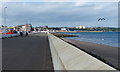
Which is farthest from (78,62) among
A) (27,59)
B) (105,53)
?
(105,53)

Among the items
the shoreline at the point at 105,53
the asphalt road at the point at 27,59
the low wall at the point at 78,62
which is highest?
the low wall at the point at 78,62

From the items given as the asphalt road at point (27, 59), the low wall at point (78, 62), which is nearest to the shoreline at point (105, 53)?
the asphalt road at point (27, 59)

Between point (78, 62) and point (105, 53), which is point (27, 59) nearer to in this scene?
point (78, 62)

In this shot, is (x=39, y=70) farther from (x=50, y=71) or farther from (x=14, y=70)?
(x=14, y=70)

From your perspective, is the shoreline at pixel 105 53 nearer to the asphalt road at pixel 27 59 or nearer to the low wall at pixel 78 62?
the asphalt road at pixel 27 59

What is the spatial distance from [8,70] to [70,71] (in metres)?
5.47

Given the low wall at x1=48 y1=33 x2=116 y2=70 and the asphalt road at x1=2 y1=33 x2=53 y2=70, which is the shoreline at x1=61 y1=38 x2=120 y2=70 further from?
the low wall at x1=48 y1=33 x2=116 y2=70

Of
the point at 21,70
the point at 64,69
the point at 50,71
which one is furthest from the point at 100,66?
the point at 21,70

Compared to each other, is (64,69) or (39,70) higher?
(64,69)

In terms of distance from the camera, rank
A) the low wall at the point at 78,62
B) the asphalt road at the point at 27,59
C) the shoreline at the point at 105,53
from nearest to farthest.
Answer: the low wall at the point at 78,62, the asphalt road at the point at 27,59, the shoreline at the point at 105,53

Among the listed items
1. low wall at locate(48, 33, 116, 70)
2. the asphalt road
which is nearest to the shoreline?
the asphalt road

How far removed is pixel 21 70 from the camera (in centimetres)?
846

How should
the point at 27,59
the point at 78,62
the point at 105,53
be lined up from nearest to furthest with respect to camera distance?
the point at 78,62
the point at 27,59
the point at 105,53

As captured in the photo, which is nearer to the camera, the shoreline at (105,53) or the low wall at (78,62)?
the low wall at (78,62)
